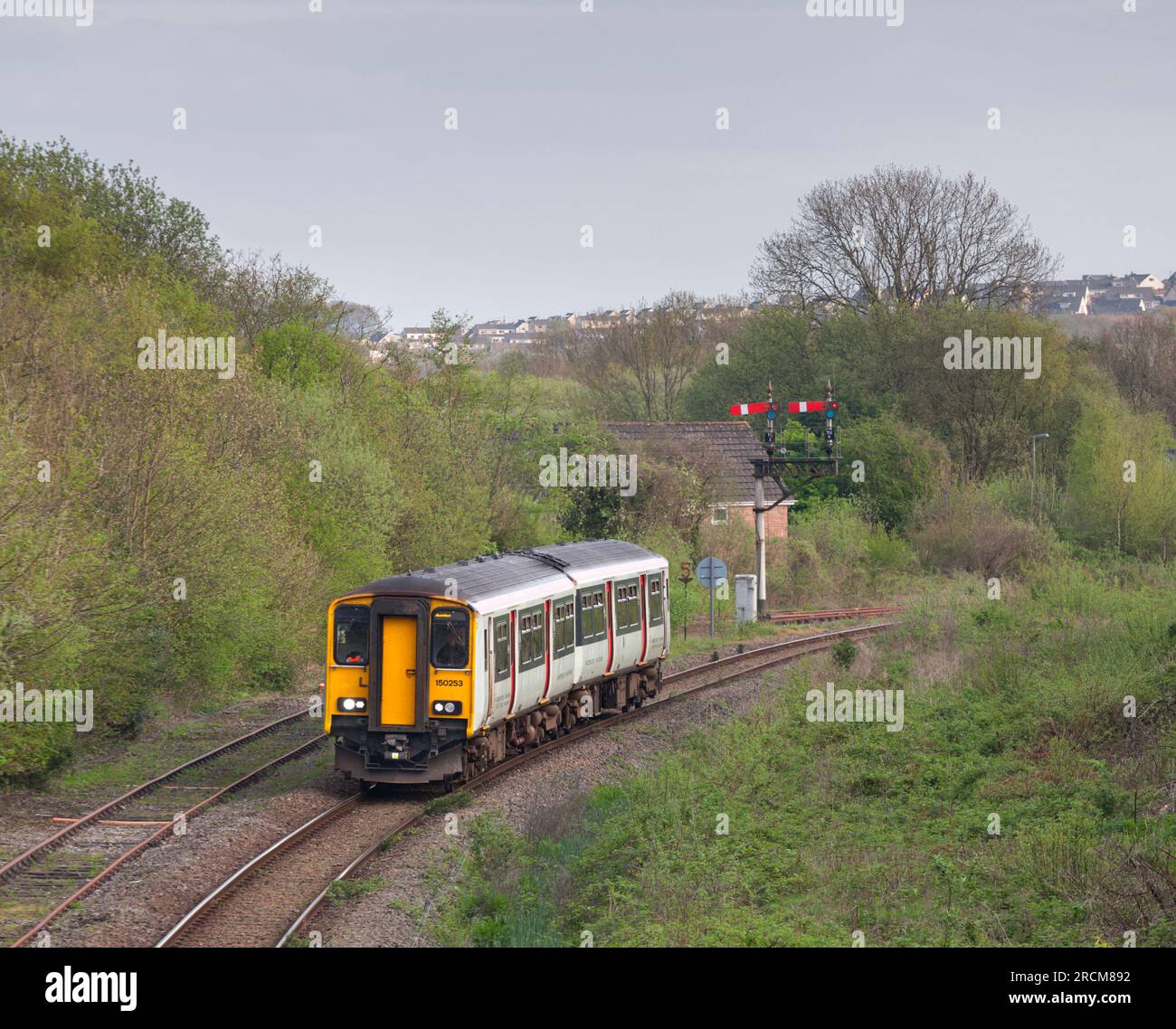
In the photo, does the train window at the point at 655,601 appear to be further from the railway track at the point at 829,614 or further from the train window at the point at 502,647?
the railway track at the point at 829,614

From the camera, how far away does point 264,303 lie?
162 ft

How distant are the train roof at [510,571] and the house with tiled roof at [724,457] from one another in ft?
64.4

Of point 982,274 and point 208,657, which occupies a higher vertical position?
point 982,274

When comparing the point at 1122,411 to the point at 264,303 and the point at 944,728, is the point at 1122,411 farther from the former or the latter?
the point at 944,728

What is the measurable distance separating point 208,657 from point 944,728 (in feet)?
41.9

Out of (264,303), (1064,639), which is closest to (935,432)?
(264,303)

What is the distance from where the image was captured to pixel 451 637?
17.9 metres

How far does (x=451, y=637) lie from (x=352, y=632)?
140 centimetres

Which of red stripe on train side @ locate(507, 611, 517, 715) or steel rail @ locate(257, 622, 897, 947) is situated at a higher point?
red stripe on train side @ locate(507, 611, 517, 715)

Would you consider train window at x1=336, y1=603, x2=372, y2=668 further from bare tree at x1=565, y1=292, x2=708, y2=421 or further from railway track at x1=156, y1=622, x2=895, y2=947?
bare tree at x1=565, y1=292, x2=708, y2=421

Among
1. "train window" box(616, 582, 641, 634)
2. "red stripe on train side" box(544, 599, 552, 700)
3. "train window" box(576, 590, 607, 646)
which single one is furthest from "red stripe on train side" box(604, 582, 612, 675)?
"red stripe on train side" box(544, 599, 552, 700)

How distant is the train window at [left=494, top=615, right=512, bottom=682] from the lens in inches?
738

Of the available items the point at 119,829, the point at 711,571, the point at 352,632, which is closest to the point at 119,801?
the point at 119,829

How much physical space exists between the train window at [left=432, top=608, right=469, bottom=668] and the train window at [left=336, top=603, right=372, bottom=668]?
1.00 m
